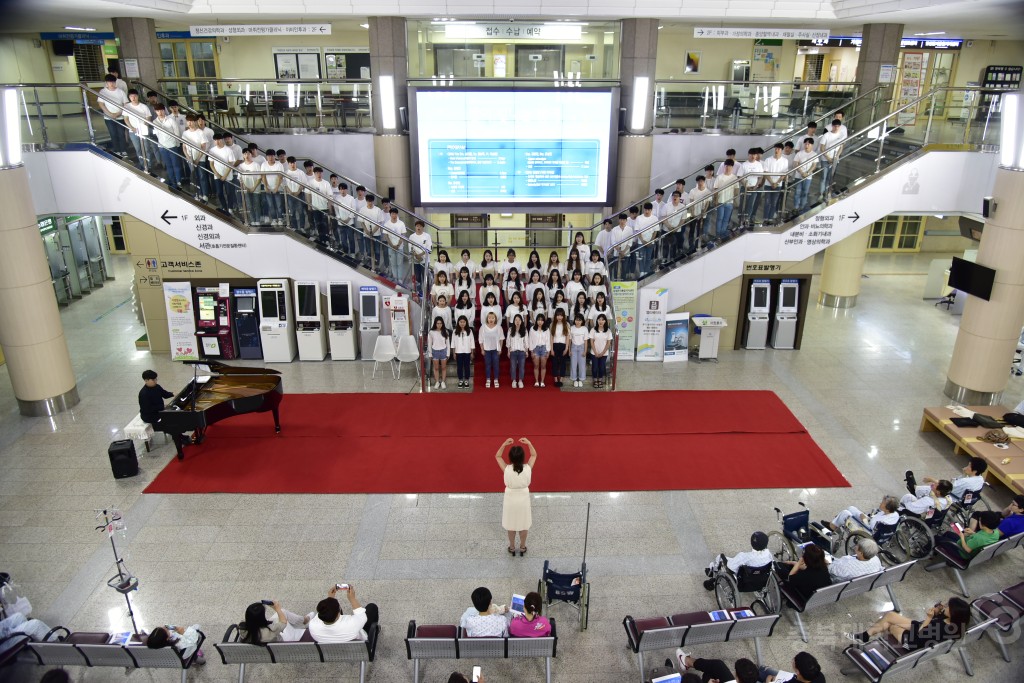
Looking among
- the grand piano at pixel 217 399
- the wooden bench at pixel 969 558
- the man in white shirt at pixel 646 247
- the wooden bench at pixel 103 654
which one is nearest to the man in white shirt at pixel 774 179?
the man in white shirt at pixel 646 247

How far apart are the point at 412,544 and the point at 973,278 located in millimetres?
9657

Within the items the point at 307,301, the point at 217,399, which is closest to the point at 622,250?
the point at 307,301

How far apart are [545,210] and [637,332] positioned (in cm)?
363

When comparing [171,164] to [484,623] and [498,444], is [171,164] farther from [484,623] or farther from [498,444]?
[484,623]

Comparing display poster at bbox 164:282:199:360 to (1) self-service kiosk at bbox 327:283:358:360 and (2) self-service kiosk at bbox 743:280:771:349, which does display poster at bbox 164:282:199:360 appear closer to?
(1) self-service kiosk at bbox 327:283:358:360

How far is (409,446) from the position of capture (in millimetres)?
10539

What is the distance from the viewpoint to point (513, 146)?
587 inches

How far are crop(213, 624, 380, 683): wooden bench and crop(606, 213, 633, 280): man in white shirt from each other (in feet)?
29.4

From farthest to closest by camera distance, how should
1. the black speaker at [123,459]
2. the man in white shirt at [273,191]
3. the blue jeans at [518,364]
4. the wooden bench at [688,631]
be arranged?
the man in white shirt at [273,191]
the blue jeans at [518,364]
the black speaker at [123,459]
the wooden bench at [688,631]

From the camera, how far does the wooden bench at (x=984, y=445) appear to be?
9102 mm

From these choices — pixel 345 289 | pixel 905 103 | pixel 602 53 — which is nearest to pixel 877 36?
pixel 905 103

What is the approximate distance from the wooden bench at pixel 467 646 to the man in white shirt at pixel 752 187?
946 centimetres

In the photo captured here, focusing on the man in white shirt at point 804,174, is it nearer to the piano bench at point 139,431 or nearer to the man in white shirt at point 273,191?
the man in white shirt at point 273,191

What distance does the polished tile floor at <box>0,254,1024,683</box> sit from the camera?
7051mm
